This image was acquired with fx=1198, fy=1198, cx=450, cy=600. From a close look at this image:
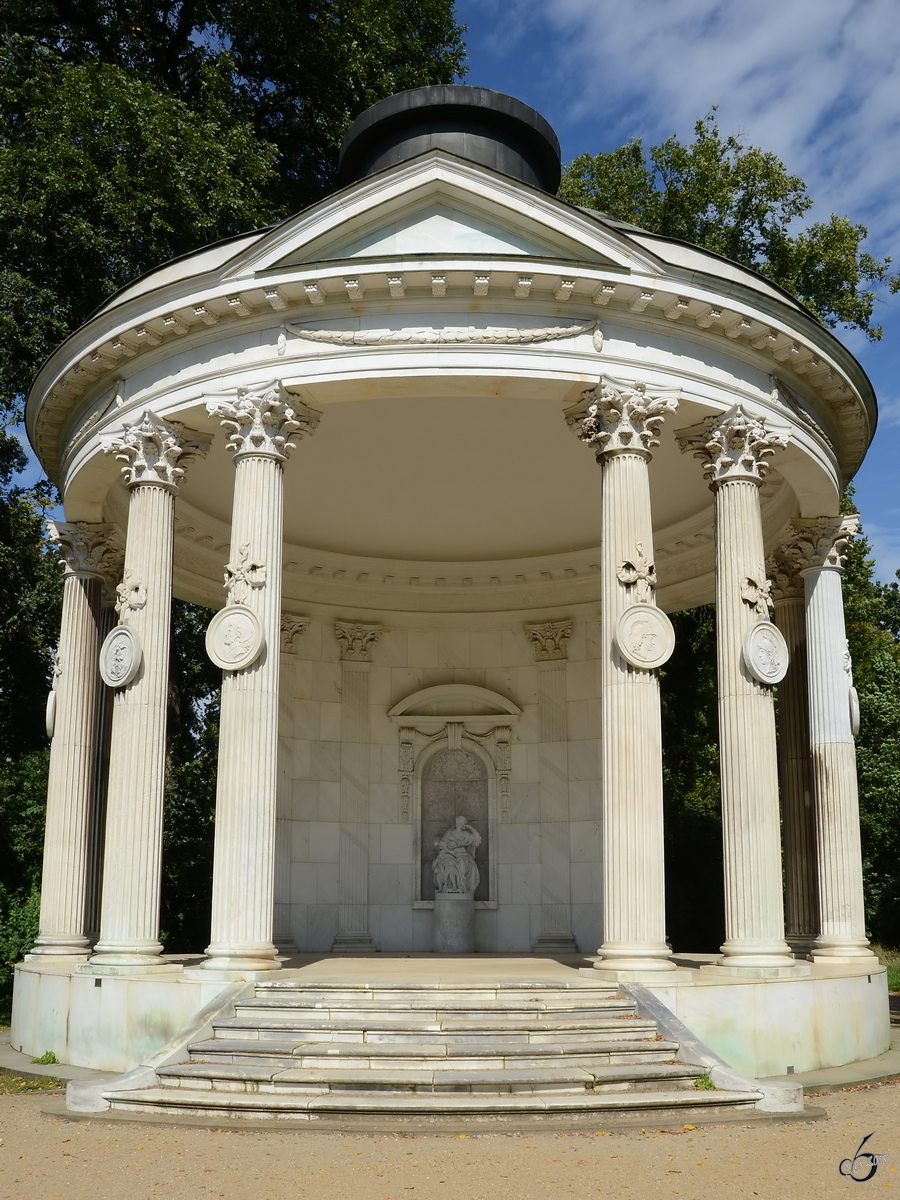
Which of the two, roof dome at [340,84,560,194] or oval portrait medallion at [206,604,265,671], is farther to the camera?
roof dome at [340,84,560,194]

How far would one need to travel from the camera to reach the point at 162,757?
70.2 feet

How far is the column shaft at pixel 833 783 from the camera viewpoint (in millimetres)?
25656

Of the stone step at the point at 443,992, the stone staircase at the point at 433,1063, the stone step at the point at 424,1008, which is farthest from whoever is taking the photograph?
the stone step at the point at 443,992

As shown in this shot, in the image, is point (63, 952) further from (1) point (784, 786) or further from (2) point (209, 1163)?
(1) point (784, 786)

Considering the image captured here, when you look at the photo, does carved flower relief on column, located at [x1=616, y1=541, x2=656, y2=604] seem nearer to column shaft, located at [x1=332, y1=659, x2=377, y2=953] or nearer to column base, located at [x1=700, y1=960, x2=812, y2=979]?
column base, located at [x1=700, y1=960, x2=812, y2=979]

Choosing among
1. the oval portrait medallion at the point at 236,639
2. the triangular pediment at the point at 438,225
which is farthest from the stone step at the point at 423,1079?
the triangular pediment at the point at 438,225

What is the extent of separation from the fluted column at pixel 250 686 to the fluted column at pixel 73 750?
7.27m

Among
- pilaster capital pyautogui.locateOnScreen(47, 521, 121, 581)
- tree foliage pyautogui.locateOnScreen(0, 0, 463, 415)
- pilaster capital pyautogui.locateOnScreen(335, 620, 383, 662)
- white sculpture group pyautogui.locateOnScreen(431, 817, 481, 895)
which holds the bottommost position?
white sculpture group pyautogui.locateOnScreen(431, 817, 481, 895)

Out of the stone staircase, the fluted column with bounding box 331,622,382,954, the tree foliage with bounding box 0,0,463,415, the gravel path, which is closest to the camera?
the gravel path

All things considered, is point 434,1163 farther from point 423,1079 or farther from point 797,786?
point 797,786

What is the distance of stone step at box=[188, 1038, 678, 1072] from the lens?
52.3 feet

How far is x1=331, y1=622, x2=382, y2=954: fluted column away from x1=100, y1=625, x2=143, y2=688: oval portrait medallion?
12.5 m

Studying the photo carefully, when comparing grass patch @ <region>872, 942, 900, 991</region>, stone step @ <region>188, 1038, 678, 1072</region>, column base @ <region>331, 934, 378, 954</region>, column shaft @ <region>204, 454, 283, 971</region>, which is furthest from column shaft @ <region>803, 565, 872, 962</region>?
column shaft @ <region>204, 454, 283, 971</region>

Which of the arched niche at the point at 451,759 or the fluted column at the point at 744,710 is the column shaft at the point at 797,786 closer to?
the fluted column at the point at 744,710
